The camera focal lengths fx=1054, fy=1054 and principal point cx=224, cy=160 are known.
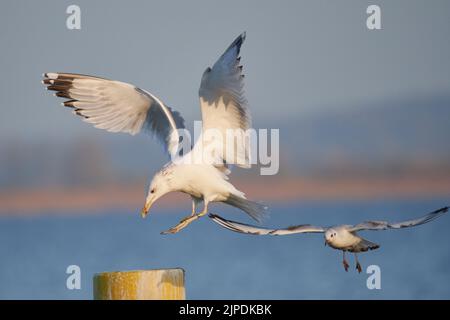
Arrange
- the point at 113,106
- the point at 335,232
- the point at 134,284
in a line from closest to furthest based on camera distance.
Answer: the point at 134,284 < the point at 335,232 < the point at 113,106

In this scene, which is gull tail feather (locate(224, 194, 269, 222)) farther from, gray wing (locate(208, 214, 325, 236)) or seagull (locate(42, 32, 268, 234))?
gray wing (locate(208, 214, 325, 236))

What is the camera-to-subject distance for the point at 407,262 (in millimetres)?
22531

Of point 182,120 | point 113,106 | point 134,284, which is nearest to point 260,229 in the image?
point 182,120

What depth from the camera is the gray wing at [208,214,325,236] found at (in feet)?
17.5

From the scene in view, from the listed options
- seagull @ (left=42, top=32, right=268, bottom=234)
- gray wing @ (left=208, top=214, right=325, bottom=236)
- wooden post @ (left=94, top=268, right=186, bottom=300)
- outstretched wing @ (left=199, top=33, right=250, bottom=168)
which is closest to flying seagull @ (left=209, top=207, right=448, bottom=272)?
gray wing @ (left=208, top=214, right=325, bottom=236)

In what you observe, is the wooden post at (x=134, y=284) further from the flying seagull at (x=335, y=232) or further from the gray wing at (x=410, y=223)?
the gray wing at (x=410, y=223)

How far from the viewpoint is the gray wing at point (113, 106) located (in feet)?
20.1

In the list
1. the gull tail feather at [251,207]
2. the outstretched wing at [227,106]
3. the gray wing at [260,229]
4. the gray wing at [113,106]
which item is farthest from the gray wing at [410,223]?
the gray wing at [113,106]

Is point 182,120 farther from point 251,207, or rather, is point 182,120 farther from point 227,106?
point 251,207

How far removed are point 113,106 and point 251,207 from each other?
3.51 feet

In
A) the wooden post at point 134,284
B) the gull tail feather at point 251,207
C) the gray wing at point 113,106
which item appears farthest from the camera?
the gray wing at point 113,106

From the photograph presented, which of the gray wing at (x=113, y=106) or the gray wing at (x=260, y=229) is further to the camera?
the gray wing at (x=113, y=106)

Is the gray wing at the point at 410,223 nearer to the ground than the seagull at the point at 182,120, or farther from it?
nearer to the ground

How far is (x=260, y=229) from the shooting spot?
215 inches
